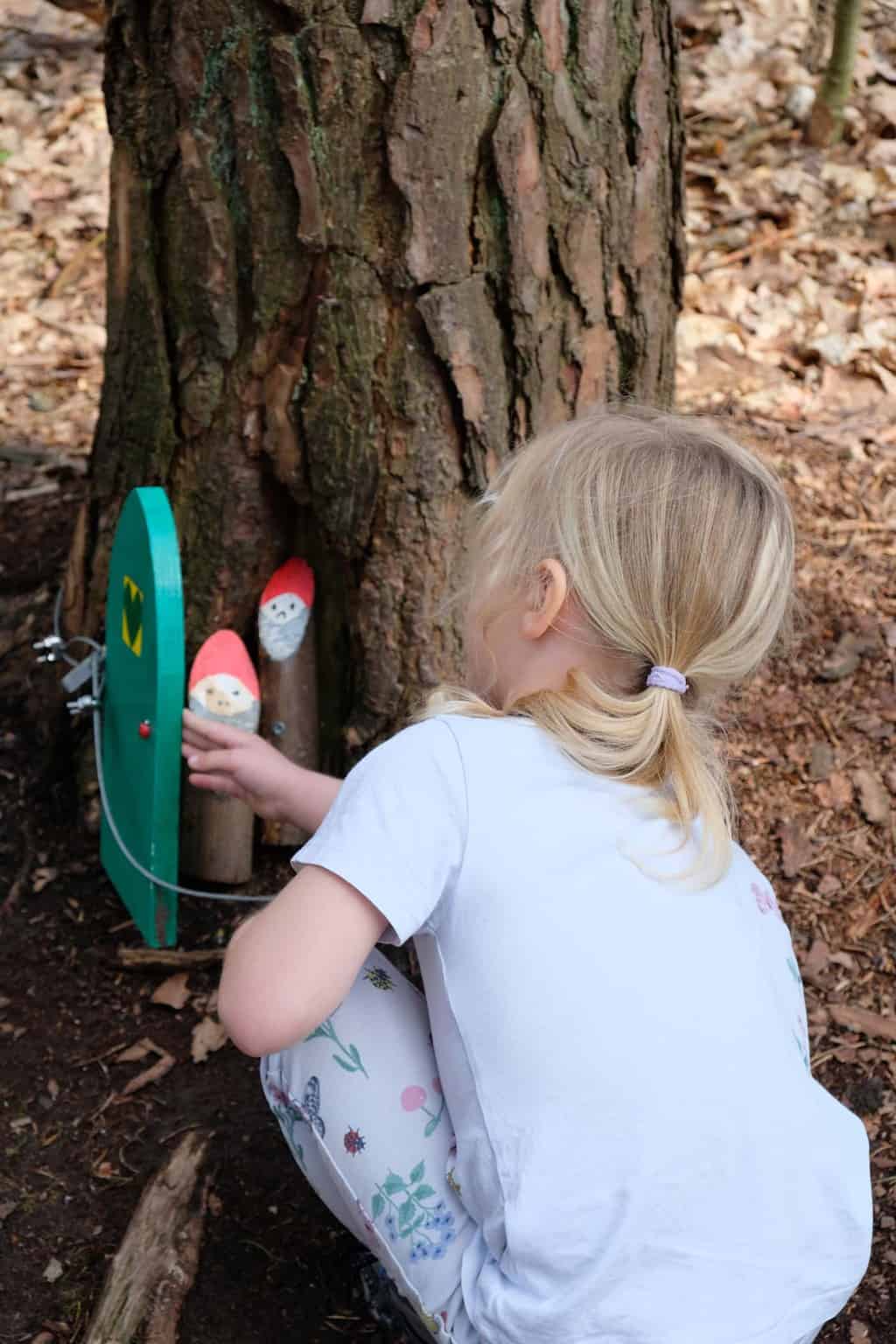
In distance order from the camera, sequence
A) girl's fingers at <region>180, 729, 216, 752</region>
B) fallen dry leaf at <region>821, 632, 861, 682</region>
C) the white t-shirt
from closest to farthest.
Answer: the white t-shirt → girl's fingers at <region>180, 729, 216, 752</region> → fallen dry leaf at <region>821, 632, 861, 682</region>

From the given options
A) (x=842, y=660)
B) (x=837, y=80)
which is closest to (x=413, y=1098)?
(x=842, y=660)

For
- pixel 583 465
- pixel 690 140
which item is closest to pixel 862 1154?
pixel 583 465

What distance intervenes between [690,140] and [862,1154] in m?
3.67

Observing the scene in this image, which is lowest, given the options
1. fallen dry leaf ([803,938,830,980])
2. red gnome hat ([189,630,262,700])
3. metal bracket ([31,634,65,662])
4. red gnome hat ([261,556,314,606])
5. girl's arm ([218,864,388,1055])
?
fallen dry leaf ([803,938,830,980])

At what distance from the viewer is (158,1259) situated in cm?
172

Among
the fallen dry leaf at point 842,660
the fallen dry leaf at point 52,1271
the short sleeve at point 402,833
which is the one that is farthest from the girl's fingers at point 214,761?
the fallen dry leaf at point 842,660

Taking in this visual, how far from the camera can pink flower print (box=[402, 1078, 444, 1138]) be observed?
1479mm

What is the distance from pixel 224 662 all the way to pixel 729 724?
101 cm

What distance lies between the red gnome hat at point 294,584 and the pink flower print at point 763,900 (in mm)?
978

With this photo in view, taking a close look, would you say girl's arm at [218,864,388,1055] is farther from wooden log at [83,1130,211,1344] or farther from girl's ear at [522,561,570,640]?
wooden log at [83,1130,211,1344]

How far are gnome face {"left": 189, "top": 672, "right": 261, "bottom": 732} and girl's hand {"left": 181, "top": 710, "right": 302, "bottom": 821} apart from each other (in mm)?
189

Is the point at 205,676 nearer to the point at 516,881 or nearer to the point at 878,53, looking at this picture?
the point at 516,881

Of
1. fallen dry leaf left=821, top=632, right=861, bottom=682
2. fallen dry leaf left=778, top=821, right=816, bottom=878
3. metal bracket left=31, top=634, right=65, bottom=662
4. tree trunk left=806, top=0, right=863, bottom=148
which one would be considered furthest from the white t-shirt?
tree trunk left=806, top=0, right=863, bottom=148

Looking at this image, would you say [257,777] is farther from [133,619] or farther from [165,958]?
[165,958]
